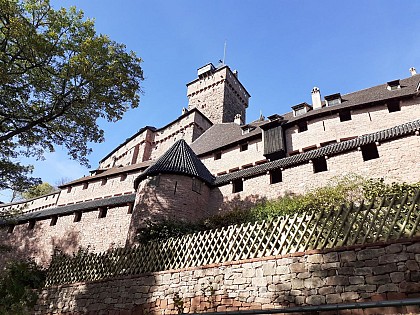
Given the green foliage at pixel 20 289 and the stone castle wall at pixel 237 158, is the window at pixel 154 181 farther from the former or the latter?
the stone castle wall at pixel 237 158

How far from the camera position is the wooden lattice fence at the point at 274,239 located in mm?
5523

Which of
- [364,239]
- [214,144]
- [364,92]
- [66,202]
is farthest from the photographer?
[66,202]

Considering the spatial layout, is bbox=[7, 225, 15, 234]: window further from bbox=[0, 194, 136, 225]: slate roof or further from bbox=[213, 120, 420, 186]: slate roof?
bbox=[213, 120, 420, 186]: slate roof

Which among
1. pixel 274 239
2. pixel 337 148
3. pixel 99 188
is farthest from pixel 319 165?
pixel 99 188

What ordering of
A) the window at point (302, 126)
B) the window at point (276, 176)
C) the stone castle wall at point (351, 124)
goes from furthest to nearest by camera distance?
the window at point (302, 126) → the stone castle wall at point (351, 124) → the window at point (276, 176)

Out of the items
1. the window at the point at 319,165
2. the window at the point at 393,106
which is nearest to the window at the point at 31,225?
the window at the point at 319,165

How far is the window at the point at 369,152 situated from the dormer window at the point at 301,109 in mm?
9249

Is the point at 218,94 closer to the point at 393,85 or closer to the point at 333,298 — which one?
the point at 393,85

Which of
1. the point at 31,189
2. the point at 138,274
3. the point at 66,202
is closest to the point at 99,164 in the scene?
the point at 66,202

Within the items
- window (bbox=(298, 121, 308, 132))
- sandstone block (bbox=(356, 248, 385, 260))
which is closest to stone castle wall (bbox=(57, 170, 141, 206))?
window (bbox=(298, 121, 308, 132))

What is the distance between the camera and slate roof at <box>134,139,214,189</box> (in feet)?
48.4

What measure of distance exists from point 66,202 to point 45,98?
21340mm

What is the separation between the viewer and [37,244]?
19.2 meters

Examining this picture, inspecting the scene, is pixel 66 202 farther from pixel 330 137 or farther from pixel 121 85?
pixel 330 137
